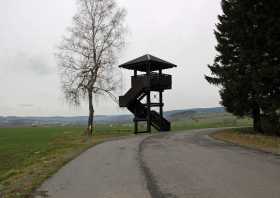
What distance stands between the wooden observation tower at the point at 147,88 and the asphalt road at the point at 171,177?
2094 centimetres

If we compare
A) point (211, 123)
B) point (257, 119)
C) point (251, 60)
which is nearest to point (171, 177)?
point (251, 60)

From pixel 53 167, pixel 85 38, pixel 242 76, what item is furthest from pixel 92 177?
pixel 85 38

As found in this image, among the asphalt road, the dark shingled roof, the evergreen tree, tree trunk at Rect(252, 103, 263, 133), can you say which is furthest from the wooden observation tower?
the asphalt road

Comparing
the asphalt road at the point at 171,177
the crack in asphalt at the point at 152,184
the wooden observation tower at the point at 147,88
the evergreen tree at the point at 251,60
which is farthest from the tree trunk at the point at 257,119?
the crack in asphalt at the point at 152,184

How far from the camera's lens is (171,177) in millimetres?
10195

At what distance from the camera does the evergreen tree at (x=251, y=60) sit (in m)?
23.0

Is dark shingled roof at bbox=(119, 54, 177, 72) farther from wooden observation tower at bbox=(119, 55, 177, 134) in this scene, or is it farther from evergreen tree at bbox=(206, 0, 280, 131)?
evergreen tree at bbox=(206, 0, 280, 131)

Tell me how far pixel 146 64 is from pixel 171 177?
87.8ft

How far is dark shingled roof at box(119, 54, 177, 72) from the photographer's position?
35.7m

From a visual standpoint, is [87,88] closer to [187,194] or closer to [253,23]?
[253,23]

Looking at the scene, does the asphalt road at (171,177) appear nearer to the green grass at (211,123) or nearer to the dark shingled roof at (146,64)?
the dark shingled roof at (146,64)

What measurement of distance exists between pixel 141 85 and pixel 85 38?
734 centimetres

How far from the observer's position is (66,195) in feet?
27.5

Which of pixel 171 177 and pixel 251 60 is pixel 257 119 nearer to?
pixel 251 60
